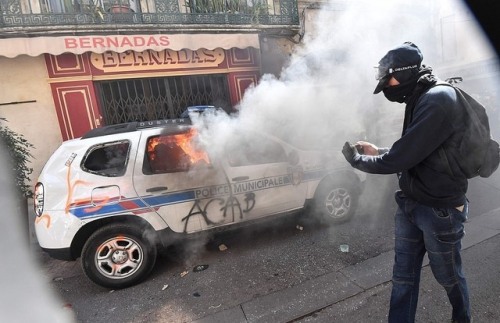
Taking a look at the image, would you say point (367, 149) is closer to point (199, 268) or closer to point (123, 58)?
point (199, 268)

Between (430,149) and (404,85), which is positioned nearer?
(430,149)

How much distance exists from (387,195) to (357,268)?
2531mm

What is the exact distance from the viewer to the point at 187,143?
3.89 m

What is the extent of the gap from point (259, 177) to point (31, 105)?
6358 millimetres

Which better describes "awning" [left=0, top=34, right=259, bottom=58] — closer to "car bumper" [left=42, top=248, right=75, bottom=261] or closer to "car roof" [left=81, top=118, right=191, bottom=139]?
"car roof" [left=81, top=118, right=191, bottom=139]

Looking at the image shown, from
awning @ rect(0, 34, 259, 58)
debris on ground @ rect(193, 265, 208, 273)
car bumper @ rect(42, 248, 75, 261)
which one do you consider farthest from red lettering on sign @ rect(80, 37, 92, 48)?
debris on ground @ rect(193, 265, 208, 273)

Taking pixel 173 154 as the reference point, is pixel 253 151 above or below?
below

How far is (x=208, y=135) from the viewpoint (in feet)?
13.2

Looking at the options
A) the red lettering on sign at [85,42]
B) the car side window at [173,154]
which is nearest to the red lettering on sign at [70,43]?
the red lettering on sign at [85,42]

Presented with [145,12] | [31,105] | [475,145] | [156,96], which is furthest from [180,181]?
[145,12]

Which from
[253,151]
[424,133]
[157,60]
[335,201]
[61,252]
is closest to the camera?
[424,133]

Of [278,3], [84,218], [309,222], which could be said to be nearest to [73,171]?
[84,218]

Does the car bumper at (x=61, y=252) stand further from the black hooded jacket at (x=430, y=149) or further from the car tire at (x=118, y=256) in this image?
the black hooded jacket at (x=430, y=149)

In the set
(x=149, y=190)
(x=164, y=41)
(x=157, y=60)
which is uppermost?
(x=164, y=41)
